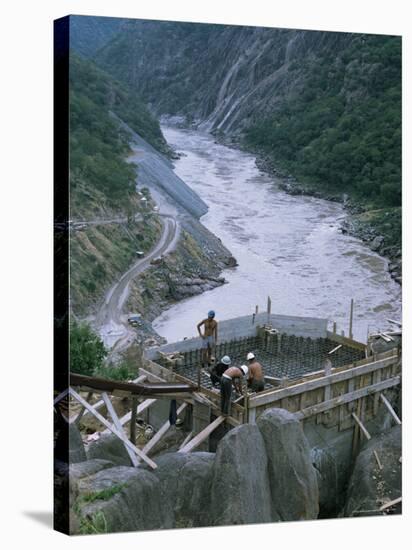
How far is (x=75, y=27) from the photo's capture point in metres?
11.8

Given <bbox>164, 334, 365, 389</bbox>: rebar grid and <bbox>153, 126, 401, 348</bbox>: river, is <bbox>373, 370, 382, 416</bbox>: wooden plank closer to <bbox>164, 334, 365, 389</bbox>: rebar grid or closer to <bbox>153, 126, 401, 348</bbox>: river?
<bbox>164, 334, 365, 389</bbox>: rebar grid

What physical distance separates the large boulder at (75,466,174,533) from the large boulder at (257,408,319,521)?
4.86 feet

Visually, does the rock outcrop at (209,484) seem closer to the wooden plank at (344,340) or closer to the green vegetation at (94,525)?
the green vegetation at (94,525)

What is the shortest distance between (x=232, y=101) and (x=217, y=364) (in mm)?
3618

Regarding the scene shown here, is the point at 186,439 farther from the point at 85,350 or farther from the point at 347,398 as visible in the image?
the point at 347,398

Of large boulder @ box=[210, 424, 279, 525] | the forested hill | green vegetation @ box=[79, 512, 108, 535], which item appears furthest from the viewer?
the forested hill

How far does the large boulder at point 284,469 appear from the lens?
41.9ft

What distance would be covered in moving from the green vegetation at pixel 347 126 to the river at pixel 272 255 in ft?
1.56

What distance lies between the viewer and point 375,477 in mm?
13609

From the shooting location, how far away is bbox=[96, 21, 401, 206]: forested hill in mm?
13508

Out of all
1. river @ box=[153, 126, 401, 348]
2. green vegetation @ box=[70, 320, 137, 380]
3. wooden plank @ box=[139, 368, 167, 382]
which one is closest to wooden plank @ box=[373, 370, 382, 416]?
river @ box=[153, 126, 401, 348]

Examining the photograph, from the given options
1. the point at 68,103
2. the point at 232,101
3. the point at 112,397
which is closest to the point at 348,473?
the point at 112,397

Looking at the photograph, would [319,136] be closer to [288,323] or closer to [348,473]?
[288,323]

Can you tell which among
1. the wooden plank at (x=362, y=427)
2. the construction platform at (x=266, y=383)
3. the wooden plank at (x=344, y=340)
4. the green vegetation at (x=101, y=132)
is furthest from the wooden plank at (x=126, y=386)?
the wooden plank at (x=362, y=427)
